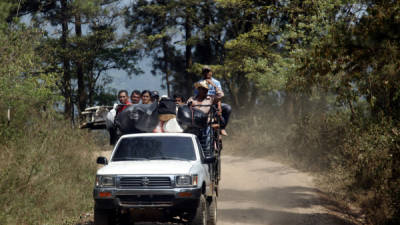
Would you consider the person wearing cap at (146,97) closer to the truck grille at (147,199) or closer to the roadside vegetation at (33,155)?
the roadside vegetation at (33,155)

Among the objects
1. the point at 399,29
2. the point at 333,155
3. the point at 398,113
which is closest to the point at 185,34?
the point at 333,155

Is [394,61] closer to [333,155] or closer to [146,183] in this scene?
[146,183]

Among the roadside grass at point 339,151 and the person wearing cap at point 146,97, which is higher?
the person wearing cap at point 146,97

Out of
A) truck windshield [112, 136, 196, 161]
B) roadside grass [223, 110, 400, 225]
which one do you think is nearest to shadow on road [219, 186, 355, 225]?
roadside grass [223, 110, 400, 225]

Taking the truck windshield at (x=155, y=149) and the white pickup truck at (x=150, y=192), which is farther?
the truck windshield at (x=155, y=149)

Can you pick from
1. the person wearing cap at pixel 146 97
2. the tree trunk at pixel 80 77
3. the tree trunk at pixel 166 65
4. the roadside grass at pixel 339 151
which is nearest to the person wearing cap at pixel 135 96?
the person wearing cap at pixel 146 97

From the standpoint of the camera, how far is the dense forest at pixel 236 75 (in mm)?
8164

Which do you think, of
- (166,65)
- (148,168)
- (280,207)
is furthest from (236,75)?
(148,168)

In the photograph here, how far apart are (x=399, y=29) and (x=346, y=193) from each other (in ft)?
34.7

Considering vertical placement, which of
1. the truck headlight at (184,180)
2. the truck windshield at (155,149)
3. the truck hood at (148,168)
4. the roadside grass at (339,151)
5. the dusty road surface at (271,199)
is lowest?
the dusty road surface at (271,199)

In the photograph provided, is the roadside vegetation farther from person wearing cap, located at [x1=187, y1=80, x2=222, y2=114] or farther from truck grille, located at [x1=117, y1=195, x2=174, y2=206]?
person wearing cap, located at [x1=187, y1=80, x2=222, y2=114]

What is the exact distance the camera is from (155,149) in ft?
30.5

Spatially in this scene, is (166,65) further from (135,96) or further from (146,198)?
(146,198)

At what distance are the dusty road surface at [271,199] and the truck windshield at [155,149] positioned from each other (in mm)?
2275
